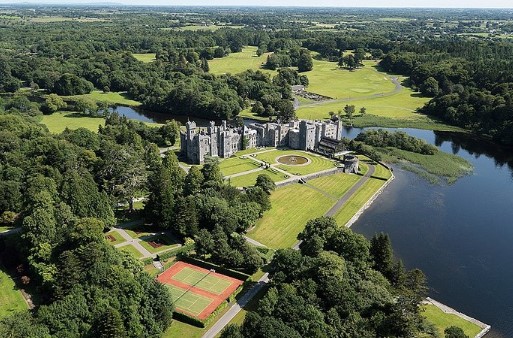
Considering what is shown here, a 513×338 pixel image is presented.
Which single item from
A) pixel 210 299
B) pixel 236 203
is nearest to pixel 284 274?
pixel 210 299

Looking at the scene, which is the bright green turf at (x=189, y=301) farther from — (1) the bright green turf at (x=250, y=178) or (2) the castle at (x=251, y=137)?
(2) the castle at (x=251, y=137)

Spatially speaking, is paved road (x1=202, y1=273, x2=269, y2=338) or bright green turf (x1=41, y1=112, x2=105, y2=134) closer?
paved road (x1=202, y1=273, x2=269, y2=338)

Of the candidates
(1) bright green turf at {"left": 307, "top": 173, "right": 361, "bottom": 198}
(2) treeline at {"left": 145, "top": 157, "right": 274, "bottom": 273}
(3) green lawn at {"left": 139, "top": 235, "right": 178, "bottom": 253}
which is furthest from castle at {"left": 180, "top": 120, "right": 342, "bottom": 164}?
(3) green lawn at {"left": 139, "top": 235, "right": 178, "bottom": 253}

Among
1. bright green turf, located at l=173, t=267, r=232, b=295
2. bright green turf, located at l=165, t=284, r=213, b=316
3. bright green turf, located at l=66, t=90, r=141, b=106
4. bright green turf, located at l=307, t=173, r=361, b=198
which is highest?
bright green turf, located at l=165, t=284, r=213, b=316

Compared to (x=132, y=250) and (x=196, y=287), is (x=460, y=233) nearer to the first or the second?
(x=196, y=287)

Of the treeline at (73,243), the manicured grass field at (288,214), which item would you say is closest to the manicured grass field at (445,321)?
the manicured grass field at (288,214)

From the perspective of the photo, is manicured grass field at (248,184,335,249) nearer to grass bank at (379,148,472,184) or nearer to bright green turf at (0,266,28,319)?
grass bank at (379,148,472,184)

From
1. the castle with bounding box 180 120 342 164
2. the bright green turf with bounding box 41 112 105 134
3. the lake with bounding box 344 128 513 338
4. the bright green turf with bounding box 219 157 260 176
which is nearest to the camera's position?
the lake with bounding box 344 128 513 338
